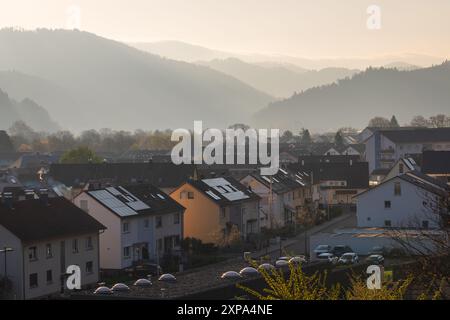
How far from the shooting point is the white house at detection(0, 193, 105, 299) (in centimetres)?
2103

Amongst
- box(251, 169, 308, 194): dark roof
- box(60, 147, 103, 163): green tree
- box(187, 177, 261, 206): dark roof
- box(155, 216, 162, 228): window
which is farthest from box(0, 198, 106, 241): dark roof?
box(60, 147, 103, 163): green tree

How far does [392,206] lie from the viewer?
110 feet

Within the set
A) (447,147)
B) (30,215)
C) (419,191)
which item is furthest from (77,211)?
(447,147)

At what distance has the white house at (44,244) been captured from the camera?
21031 millimetres

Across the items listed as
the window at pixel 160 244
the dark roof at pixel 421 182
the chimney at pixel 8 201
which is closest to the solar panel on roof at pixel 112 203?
the window at pixel 160 244

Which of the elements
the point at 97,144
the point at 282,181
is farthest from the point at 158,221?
the point at 97,144

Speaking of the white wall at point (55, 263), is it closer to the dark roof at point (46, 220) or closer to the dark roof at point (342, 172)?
the dark roof at point (46, 220)

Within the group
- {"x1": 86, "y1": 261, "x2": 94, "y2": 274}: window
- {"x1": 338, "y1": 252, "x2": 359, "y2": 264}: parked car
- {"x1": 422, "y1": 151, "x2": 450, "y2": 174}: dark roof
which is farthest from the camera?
{"x1": 422, "y1": 151, "x2": 450, "y2": 174}: dark roof

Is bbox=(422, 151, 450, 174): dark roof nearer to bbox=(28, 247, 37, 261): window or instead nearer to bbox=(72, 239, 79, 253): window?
bbox=(72, 239, 79, 253): window

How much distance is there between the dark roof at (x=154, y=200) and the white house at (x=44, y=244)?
467 cm

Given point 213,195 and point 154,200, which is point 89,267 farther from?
point 213,195

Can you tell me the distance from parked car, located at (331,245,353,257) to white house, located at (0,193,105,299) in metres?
6.92
